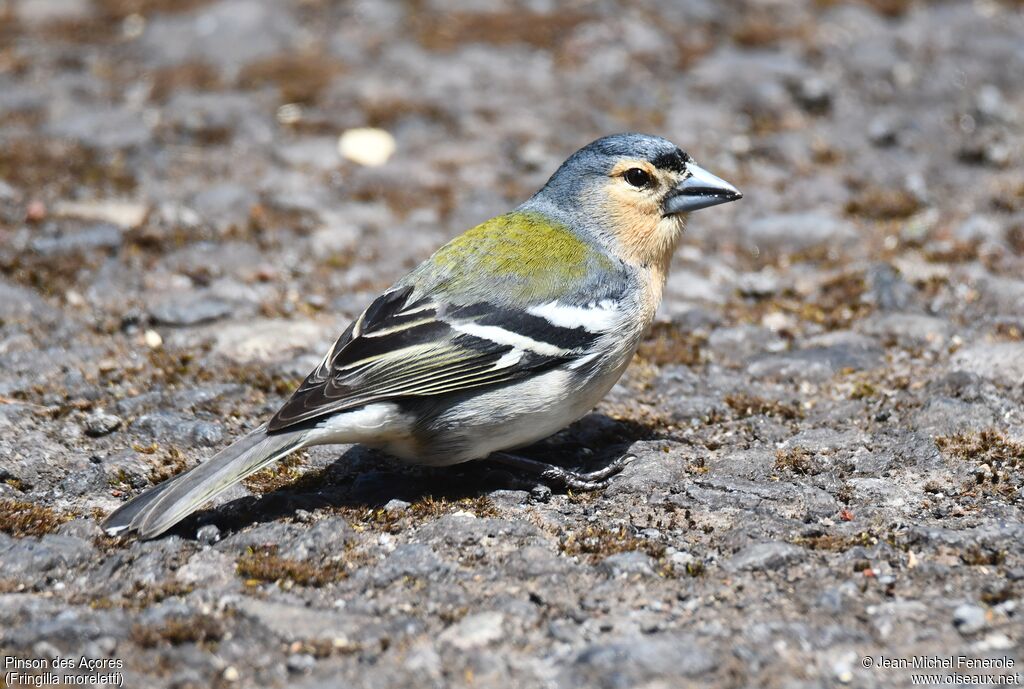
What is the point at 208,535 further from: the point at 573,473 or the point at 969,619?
the point at 969,619

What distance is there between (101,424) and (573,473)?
2.22 m

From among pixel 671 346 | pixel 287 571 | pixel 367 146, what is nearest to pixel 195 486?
pixel 287 571

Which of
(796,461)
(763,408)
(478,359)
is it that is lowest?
(763,408)

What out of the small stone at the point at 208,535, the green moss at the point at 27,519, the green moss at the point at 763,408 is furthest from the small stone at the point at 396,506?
the green moss at the point at 763,408

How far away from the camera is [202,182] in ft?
25.5

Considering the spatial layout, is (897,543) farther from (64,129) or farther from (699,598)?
(64,129)

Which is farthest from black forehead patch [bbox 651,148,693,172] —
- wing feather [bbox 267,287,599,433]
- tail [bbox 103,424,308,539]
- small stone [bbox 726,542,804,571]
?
tail [bbox 103,424,308,539]

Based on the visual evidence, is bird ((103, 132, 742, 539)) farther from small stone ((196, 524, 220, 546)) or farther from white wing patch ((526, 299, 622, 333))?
small stone ((196, 524, 220, 546))

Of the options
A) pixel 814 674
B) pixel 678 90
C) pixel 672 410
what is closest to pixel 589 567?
pixel 814 674

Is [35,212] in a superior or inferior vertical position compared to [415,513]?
superior

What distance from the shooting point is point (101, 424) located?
5188 millimetres

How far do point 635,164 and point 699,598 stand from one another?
7.53 feet

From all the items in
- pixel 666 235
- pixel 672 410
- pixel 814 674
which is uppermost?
pixel 666 235

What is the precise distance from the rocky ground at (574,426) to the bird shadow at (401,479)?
24 millimetres
